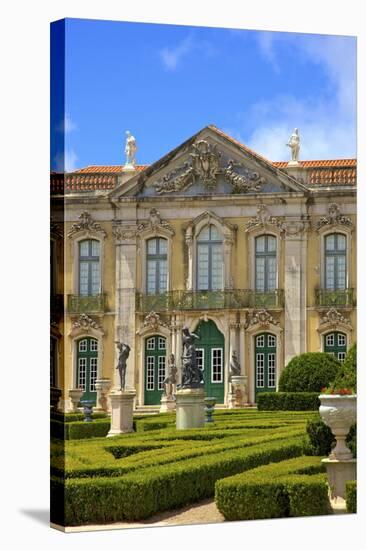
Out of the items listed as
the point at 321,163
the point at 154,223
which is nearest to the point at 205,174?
the point at 154,223

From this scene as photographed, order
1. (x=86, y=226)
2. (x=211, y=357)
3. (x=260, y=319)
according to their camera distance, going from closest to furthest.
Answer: (x=86, y=226) → (x=211, y=357) → (x=260, y=319)

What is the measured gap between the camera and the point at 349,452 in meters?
17.6

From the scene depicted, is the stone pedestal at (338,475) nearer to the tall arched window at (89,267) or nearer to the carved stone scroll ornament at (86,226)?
the tall arched window at (89,267)

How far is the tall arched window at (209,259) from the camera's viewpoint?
58.9 feet

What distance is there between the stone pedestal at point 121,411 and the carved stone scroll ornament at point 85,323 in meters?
0.87

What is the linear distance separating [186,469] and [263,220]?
10.9 feet

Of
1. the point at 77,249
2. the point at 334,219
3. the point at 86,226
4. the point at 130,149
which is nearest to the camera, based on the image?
the point at 77,249

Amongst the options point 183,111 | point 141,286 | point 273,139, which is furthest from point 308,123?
point 141,286

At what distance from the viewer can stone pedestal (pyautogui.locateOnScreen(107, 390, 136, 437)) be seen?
17.4 m

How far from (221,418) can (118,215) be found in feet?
9.13

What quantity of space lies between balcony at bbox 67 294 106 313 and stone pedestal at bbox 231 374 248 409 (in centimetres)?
196

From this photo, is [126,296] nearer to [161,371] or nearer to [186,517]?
[161,371]

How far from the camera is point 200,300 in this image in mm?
17969

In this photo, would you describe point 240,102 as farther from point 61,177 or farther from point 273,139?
point 61,177
